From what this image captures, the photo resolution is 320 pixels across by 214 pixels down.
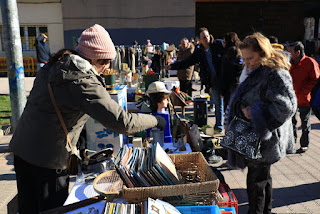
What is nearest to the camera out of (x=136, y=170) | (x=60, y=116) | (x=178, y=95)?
(x=136, y=170)

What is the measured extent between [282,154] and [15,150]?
83.5 inches

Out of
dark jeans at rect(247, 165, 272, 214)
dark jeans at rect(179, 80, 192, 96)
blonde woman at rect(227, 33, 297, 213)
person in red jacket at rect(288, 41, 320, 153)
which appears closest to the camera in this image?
blonde woman at rect(227, 33, 297, 213)

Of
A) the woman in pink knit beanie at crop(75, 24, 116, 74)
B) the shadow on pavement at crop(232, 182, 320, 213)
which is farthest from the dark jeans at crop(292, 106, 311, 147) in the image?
the woman in pink knit beanie at crop(75, 24, 116, 74)

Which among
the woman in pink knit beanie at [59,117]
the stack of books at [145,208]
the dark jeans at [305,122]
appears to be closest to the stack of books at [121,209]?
the stack of books at [145,208]

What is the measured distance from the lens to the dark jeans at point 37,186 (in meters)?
1.96

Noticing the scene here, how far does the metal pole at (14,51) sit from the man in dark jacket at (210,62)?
256 cm

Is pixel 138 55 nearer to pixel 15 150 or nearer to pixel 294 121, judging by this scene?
pixel 294 121

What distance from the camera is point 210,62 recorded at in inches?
220

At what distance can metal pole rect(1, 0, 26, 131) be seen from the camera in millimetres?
4387

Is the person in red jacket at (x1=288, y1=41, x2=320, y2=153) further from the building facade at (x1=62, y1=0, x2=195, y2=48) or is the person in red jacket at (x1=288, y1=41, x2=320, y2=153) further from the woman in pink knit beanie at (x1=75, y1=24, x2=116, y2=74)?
the building facade at (x1=62, y1=0, x2=195, y2=48)

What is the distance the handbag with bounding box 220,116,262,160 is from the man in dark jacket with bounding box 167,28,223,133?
2909 mm

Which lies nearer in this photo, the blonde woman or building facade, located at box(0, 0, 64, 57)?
the blonde woman

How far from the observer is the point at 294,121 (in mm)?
4828

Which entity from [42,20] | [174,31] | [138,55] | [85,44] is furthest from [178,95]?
[42,20]
